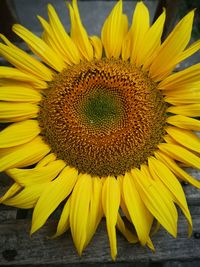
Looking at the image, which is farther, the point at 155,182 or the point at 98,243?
the point at 98,243

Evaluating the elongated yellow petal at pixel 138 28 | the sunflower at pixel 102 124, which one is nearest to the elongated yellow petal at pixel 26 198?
the sunflower at pixel 102 124

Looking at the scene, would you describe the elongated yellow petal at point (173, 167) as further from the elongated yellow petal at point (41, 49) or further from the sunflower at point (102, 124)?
the elongated yellow petal at point (41, 49)

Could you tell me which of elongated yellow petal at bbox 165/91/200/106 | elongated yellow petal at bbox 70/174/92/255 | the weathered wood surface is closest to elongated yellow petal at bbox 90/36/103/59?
elongated yellow petal at bbox 165/91/200/106

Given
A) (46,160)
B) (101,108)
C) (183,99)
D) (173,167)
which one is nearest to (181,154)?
Result: (173,167)

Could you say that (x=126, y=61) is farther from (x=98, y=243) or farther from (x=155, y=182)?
(x=98, y=243)

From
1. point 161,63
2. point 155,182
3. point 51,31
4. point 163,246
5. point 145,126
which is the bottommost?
point 163,246

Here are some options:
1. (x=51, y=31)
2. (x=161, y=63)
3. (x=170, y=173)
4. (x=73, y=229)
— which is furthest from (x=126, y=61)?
(x=73, y=229)

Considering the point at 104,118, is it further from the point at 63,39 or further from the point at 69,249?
the point at 69,249
